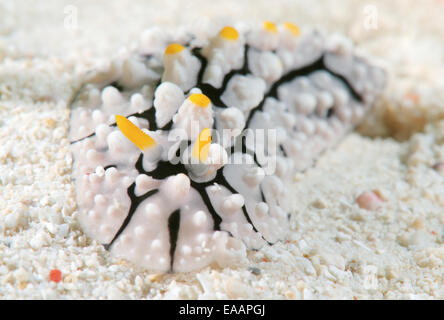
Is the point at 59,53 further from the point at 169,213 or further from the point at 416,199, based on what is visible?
the point at 416,199

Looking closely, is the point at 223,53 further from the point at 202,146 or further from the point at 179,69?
the point at 202,146

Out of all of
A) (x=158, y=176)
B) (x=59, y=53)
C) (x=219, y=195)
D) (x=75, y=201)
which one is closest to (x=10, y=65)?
(x=59, y=53)

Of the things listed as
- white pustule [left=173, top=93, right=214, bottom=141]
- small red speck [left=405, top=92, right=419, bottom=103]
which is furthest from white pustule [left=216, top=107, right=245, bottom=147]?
small red speck [left=405, top=92, right=419, bottom=103]

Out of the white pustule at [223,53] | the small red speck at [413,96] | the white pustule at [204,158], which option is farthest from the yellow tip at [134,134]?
the small red speck at [413,96]

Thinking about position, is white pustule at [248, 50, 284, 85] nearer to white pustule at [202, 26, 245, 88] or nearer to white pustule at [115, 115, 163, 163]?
white pustule at [202, 26, 245, 88]

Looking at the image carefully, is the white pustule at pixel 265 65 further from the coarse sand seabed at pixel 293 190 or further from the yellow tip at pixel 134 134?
the yellow tip at pixel 134 134

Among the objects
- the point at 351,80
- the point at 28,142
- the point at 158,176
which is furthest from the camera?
the point at 351,80
